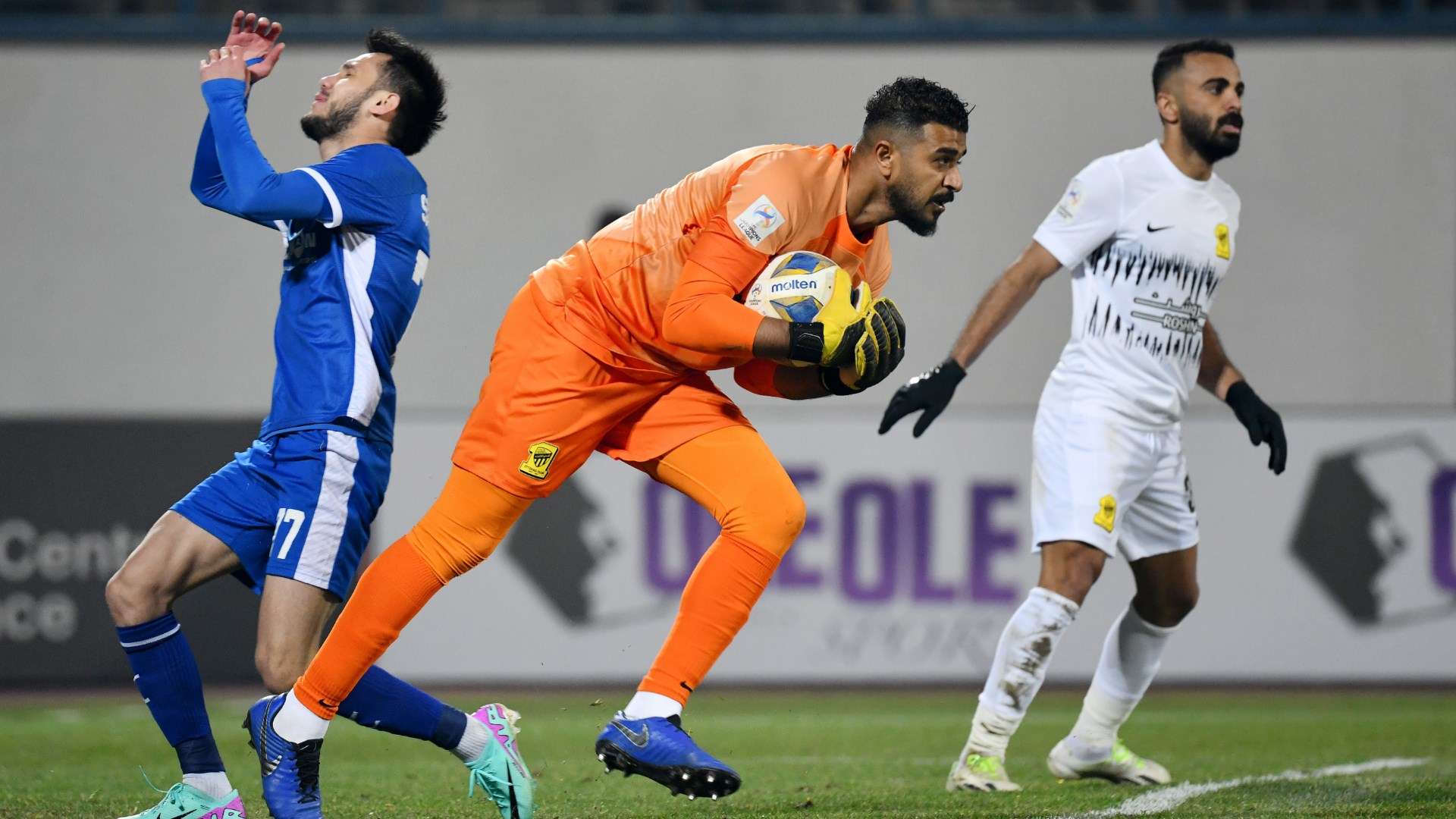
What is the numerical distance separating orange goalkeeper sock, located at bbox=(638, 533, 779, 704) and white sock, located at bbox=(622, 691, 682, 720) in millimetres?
49

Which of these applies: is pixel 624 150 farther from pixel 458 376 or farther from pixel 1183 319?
pixel 1183 319

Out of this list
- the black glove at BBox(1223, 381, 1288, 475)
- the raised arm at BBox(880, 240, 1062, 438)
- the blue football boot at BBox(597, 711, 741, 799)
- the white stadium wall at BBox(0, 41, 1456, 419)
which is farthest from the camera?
the white stadium wall at BBox(0, 41, 1456, 419)

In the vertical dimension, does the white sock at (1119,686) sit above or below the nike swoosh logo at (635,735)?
below

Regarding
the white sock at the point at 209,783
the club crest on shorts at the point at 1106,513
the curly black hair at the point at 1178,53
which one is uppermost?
the curly black hair at the point at 1178,53

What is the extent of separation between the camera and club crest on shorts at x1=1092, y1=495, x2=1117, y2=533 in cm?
502

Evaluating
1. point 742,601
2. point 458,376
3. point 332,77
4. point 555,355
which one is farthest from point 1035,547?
point 458,376

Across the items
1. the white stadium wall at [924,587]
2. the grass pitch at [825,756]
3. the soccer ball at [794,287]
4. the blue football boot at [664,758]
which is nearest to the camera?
the blue football boot at [664,758]

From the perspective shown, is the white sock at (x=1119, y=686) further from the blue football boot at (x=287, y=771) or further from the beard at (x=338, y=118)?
the beard at (x=338, y=118)

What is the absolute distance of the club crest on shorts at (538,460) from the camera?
403 cm

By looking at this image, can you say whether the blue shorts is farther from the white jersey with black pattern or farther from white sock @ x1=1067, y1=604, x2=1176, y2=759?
white sock @ x1=1067, y1=604, x2=1176, y2=759

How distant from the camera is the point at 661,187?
1174cm

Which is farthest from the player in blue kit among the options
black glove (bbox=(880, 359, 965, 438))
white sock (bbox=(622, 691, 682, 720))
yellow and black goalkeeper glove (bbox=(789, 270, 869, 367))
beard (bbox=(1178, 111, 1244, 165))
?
beard (bbox=(1178, 111, 1244, 165))

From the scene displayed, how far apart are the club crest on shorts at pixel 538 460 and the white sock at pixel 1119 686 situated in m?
2.26

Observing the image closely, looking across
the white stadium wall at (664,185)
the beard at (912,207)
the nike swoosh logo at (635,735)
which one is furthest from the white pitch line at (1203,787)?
the white stadium wall at (664,185)
